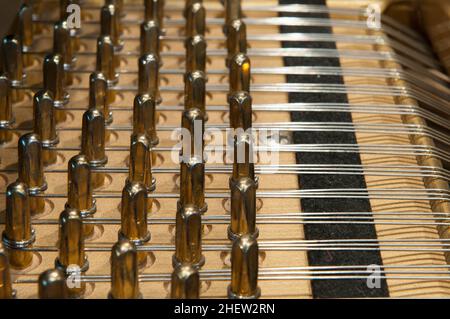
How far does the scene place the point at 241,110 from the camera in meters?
1.45

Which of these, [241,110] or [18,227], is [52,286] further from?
[241,110]

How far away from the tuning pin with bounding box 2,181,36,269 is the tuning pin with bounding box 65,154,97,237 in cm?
7

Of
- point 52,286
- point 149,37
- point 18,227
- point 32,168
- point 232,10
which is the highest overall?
point 232,10

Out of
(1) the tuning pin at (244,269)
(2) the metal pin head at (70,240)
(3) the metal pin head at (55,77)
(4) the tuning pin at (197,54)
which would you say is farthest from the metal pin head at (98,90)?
(1) the tuning pin at (244,269)

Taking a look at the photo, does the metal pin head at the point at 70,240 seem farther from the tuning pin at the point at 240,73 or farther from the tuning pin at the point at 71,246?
the tuning pin at the point at 240,73

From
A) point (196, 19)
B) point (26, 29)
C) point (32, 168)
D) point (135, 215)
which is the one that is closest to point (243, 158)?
point (135, 215)

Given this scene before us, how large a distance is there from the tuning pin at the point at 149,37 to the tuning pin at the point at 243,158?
1.05ft

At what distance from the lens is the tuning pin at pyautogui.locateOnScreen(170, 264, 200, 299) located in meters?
1.12

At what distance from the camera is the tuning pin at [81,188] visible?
1.29 meters

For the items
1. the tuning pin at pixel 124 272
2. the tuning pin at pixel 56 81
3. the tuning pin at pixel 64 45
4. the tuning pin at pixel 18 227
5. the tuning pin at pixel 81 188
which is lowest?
the tuning pin at pixel 124 272

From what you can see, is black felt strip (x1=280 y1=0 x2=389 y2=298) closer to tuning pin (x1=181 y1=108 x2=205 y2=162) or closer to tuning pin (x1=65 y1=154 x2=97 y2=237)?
tuning pin (x1=181 y1=108 x2=205 y2=162)

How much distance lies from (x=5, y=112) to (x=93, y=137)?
176mm

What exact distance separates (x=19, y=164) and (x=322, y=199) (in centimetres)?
43
